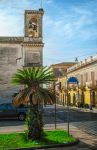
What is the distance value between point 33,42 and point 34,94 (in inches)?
1169

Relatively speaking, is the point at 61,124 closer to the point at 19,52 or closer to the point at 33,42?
the point at 19,52

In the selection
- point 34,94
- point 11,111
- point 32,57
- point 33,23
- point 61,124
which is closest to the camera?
point 34,94

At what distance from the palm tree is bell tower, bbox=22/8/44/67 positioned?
28762 mm

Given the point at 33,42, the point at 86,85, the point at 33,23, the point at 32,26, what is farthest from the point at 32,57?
the point at 86,85

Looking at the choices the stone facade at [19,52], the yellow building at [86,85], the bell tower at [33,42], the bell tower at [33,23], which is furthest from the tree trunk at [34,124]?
the yellow building at [86,85]

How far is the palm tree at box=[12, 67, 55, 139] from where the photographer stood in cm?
1617

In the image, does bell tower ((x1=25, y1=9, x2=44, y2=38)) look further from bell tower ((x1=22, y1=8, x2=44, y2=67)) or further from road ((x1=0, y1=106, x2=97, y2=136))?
Answer: road ((x1=0, y1=106, x2=97, y2=136))

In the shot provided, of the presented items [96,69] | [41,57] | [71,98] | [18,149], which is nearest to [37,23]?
[41,57]

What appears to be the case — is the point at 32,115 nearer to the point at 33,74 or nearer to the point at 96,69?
the point at 33,74

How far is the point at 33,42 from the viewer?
1794 inches

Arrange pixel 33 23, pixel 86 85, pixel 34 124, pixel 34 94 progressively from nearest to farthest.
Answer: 1. pixel 34 124
2. pixel 34 94
3. pixel 33 23
4. pixel 86 85

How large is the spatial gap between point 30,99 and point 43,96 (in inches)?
23.6

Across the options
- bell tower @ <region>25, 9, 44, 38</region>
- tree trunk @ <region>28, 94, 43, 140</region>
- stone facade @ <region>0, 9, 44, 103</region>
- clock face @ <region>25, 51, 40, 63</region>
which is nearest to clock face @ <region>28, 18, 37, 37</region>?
bell tower @ <region>25, 9, 44, 38</region>

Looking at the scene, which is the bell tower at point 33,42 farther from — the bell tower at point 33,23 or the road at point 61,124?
the road at point 61,124
